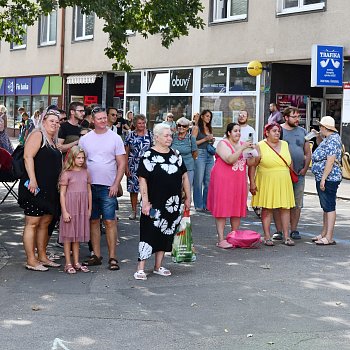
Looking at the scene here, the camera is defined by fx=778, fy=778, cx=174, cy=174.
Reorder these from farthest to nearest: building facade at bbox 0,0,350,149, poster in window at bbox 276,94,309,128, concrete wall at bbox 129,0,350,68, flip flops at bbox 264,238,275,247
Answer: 1. poster in window at bbox 276,94,309,128
2. building facade at bbox 0,0,350,149
3. concrete wall at bbox 129,0,350,68
4. flip flops at bbox 264,238,275,247

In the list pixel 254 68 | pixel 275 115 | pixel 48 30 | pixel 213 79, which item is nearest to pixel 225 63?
pixel 213 79

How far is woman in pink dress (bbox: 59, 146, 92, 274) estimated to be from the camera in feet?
28.0

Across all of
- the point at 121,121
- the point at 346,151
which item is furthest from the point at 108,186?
the point at 346,151

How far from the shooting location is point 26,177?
8.59 metres

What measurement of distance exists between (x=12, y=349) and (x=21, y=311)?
1166 millimetres

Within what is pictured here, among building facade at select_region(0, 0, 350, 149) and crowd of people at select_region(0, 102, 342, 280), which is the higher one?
building facade at select_region(0, 0, 350, 149)

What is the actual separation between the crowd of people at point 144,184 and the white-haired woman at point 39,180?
0.01 metres

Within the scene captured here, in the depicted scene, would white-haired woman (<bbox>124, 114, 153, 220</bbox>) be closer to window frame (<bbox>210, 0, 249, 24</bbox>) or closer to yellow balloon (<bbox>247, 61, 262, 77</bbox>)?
yellow balloon (<bbox>247, 61, 262, 77</bbox>)

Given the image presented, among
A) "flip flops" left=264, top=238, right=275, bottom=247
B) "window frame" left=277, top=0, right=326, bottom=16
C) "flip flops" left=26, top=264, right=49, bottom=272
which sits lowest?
"flip flops" left=26, top=264, right=49, bottom=272

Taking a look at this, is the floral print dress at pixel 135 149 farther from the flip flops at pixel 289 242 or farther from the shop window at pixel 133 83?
the shop window at pixel 133 83

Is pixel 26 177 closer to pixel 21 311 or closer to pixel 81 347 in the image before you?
pixel 21 311

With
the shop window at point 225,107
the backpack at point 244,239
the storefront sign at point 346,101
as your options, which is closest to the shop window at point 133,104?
the shop window at point 225,107

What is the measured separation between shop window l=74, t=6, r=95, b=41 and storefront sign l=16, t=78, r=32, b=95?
5445mm

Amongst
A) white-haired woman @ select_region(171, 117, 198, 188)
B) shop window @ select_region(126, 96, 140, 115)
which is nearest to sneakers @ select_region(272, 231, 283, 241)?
white-haired woman @ select_region(171, 117, 198, 188)
